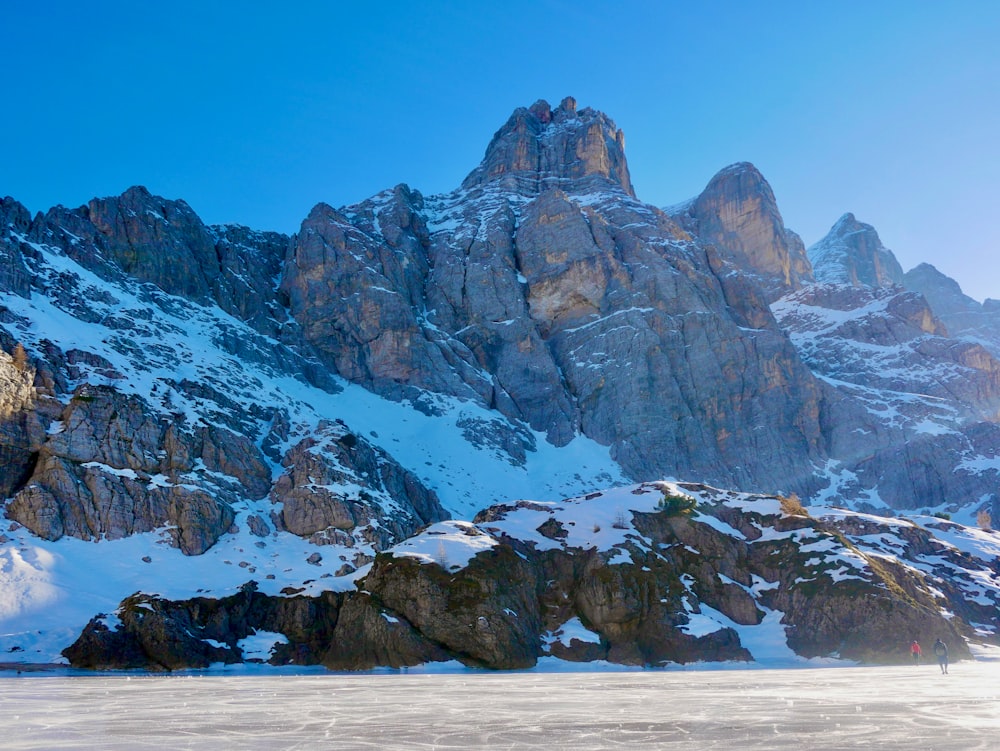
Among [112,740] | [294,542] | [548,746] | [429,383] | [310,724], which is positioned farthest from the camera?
[429,383]

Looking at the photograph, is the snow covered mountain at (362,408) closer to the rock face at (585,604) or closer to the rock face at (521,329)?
the rock face at (521,329)

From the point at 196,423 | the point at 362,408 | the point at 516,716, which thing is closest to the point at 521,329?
the point at 362,408

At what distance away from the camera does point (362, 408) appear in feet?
516

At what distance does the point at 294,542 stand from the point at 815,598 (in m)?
59.2

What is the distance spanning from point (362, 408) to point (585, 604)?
274 feet

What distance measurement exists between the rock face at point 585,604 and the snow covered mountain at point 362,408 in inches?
40.3

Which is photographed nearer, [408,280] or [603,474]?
[603,474]

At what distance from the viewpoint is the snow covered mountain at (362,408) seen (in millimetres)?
98750

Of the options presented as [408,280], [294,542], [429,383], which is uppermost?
[408,280]

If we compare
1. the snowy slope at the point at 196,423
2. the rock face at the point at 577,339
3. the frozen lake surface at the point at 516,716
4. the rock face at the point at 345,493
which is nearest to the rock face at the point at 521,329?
the rock face at the point at 577,339

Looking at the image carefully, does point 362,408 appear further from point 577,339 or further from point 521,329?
point 577,339

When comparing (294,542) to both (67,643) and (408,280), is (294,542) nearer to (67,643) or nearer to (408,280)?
(67,643)

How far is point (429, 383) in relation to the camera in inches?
6550

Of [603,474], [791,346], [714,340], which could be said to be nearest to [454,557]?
[603,474]
